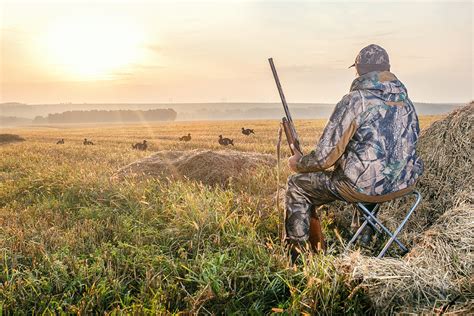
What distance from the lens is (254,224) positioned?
5758mm

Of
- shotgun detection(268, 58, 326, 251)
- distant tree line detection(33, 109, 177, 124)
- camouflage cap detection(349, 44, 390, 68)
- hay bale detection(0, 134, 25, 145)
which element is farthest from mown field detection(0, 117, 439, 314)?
distant tree line detection(33, 109, 177, 124)

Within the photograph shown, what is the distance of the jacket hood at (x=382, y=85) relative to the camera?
4262 mm

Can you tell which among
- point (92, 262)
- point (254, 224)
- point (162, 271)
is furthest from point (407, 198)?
point (92, 262)

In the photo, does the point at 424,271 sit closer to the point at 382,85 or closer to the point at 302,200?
the point at 302,200

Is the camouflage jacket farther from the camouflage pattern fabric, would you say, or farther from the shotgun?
the shotgun

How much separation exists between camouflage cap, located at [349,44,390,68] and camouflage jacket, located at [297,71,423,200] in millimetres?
122

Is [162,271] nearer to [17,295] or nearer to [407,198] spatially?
[17,295]

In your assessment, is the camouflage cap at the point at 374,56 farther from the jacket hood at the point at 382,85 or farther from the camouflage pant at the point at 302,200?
the camouflage pant at the point at 302,200

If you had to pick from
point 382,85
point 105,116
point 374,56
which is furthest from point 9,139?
point 105,116

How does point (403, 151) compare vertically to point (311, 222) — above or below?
above

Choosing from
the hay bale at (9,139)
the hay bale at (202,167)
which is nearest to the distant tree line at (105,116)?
the hay bale at (9,139)

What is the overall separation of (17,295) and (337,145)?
3.45 metres

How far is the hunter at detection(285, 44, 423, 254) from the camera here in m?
4.24

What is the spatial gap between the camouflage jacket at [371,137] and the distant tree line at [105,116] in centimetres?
13835
